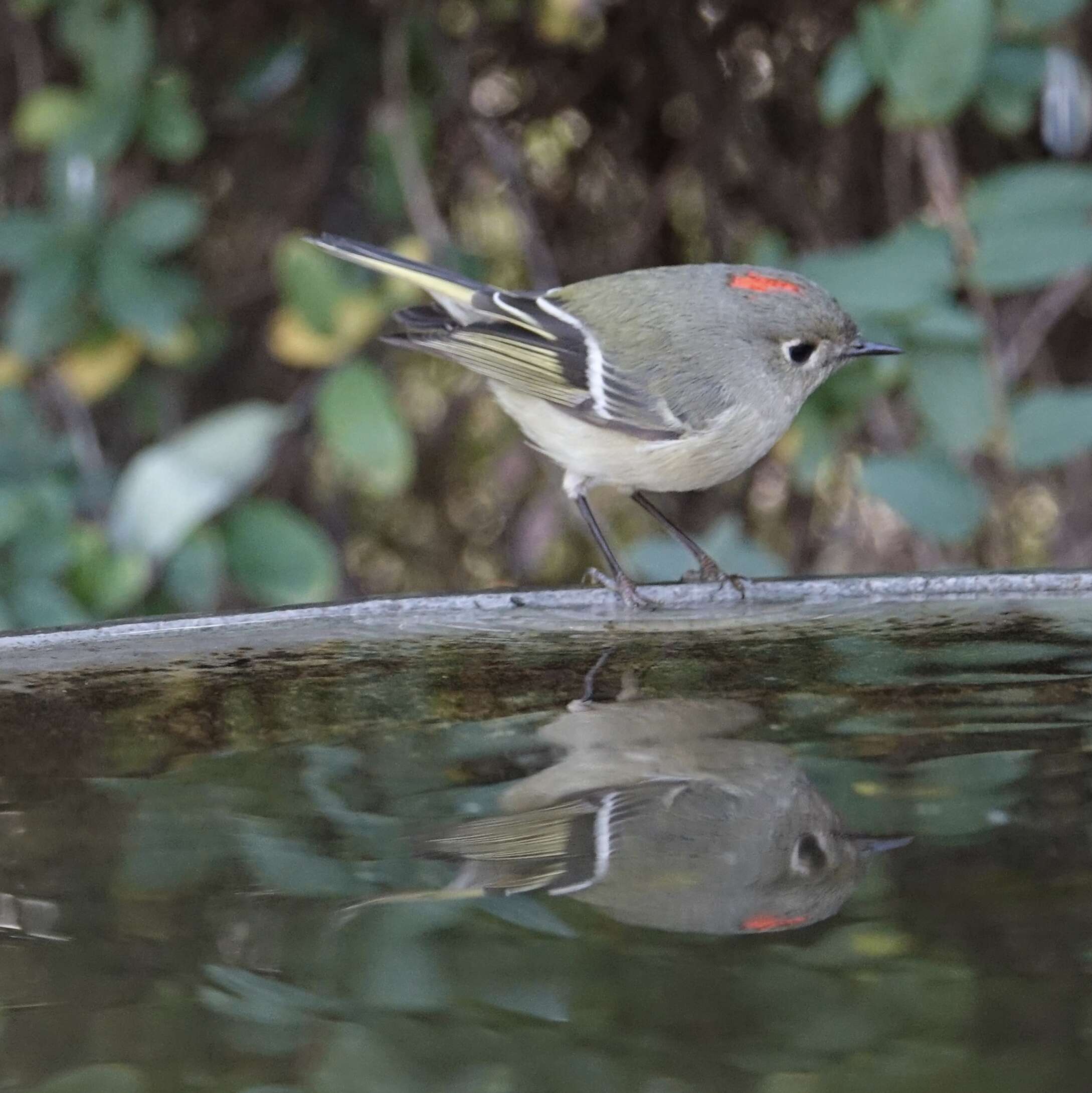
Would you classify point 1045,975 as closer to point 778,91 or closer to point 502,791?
point 502,791

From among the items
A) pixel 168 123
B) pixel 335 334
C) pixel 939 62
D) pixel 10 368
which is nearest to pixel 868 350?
pixel 939 62

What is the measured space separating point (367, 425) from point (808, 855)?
2.13m

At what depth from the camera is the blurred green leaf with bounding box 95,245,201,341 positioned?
3029 millimetres

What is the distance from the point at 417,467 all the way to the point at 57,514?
64.4 inches

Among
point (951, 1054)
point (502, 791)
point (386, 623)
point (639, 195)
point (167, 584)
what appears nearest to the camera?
point (951, 1054)

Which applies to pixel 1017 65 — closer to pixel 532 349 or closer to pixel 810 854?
pixel 532 349

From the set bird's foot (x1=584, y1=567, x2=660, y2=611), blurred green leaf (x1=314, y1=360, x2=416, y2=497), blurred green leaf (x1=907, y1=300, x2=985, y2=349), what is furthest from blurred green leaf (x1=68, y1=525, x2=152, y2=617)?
blurred green leaf (x1=907, y1=300, x2=985, y2=349)

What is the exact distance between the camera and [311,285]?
9.84ft

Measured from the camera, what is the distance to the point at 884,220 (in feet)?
12.2

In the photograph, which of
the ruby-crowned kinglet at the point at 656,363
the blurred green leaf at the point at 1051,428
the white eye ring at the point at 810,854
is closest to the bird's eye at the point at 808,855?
the white eye ring at the point at 810,854

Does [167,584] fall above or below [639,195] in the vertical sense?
below

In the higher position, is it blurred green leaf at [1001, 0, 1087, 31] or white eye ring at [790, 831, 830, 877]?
blurred green leaf at [1001, 0, 1087, 31]

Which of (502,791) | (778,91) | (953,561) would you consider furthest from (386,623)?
(778,91)

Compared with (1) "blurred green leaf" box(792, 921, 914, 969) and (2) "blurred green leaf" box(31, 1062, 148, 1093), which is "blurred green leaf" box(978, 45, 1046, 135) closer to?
(1) "blurred green leaf" box(792, 921, 914, 969)
